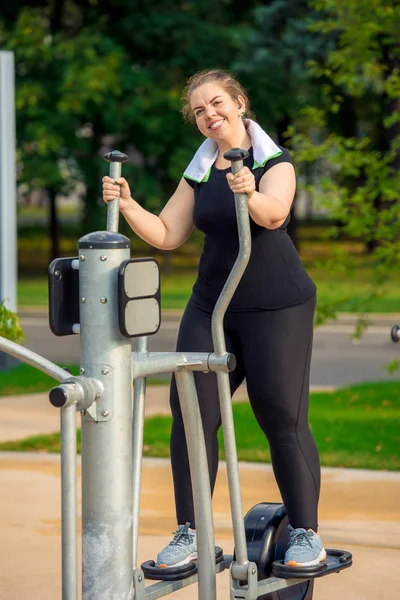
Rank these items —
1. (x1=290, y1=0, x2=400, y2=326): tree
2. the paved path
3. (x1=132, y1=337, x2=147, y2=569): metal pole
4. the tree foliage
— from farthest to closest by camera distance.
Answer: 1. (x1=290, y1=0, x2=400, y2=326): tree
2. the tree foliage
3. the paved path
4. (x1=132, y1=337, x2=147, y2=569): metal pole

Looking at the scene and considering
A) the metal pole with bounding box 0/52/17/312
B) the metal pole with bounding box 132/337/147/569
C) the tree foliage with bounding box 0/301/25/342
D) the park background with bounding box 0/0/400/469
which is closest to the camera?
the metal pole with bounding box 132/337/147/569

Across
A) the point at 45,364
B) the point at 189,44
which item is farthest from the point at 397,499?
the point at 189,44

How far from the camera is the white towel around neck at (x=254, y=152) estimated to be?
3682 millimetres

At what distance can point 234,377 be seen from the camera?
3.85 m

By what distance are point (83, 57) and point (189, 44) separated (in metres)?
2.73

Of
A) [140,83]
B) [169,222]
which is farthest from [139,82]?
[169,222]

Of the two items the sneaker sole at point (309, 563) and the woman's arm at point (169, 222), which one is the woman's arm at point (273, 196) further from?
the sneaker sole at point (309, 563)

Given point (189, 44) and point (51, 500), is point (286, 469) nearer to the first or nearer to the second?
point (51, 500)

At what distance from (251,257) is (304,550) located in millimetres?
855

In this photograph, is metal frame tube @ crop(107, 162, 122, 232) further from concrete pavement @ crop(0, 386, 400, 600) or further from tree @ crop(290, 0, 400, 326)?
tree @ crop(290, 0, 400, 326)

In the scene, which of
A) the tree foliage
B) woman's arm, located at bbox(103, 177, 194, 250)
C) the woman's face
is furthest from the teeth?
the tree foliage

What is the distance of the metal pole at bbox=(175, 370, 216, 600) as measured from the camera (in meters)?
3.40

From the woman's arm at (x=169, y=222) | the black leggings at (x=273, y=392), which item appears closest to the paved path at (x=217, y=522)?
the black leggings at (x=273, y=392)

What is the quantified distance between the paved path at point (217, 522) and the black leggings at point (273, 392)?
2.25ft
